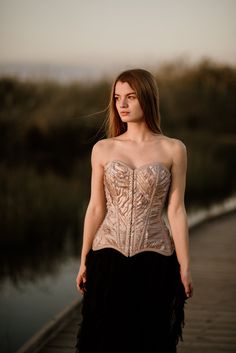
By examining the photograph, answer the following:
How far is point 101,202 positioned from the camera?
8.64 ft

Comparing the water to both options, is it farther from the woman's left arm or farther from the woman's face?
the woman's face

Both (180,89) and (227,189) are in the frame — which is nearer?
(227,189)

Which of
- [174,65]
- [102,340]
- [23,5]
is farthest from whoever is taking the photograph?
[23,5]

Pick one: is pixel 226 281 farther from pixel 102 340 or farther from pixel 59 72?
pixel 59 72

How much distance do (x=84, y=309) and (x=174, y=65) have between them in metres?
20.4

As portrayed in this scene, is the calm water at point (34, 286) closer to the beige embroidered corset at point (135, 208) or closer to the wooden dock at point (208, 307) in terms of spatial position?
the wooden dock at point (208, 307)

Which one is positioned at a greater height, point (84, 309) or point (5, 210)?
point (84, 309)

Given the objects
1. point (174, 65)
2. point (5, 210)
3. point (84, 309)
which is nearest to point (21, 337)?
point (84, 309)

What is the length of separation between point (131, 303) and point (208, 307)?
2.26 metres

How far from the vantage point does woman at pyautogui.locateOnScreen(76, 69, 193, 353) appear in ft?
8.36

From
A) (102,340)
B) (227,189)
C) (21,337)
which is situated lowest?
(227,189)

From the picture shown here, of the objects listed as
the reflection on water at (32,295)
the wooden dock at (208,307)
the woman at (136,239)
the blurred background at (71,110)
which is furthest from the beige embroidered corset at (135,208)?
the reflection on water at (32,295)

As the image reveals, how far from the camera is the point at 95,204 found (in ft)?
8.61

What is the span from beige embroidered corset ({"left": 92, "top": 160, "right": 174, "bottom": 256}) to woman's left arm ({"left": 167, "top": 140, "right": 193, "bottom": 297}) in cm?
3
